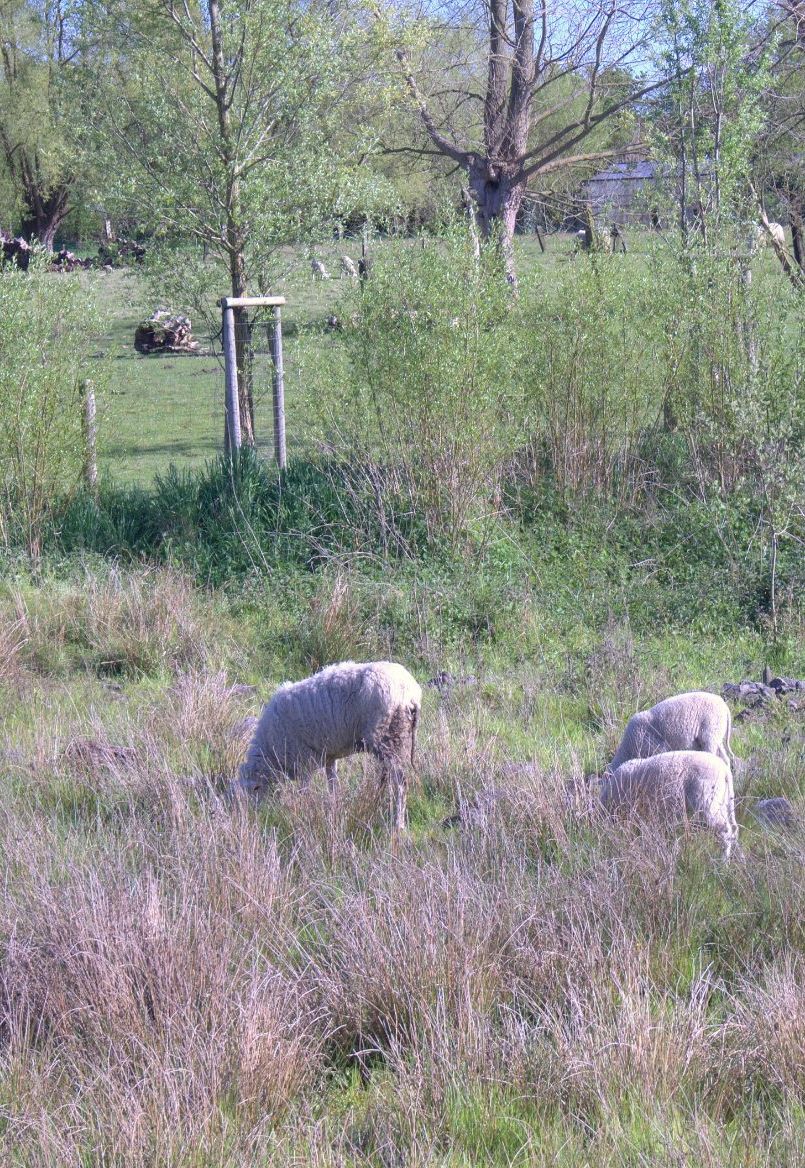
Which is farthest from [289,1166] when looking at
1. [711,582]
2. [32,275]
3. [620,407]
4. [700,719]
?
[32,275]

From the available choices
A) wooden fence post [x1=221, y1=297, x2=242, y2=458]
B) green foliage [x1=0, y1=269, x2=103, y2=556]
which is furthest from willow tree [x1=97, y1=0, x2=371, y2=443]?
green foliage [x1=0, y1=269, x2=103, y2=556]

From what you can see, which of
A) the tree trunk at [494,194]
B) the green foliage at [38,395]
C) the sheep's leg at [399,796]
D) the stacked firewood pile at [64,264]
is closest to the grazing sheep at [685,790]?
the sheep's leg at [399,796]

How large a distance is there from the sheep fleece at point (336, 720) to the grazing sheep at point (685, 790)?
118 cm

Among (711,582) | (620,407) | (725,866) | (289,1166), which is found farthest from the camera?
(620,407)

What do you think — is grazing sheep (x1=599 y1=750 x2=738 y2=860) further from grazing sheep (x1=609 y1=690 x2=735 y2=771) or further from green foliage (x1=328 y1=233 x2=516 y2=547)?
green foliage (x1=328 y1=233 x2=516 y2=547)

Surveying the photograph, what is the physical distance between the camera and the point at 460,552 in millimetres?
10867

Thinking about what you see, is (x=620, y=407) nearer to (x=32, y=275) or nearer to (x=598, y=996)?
(x=32, y=275)

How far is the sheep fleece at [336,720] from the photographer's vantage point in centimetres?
589

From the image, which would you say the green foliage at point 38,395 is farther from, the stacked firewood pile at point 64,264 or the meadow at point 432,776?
the stacked firewood pile at point 64,264

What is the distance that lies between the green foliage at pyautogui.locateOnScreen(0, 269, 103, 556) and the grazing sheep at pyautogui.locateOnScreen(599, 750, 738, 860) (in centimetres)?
788

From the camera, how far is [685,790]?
5.14 m

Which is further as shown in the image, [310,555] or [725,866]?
[310,555]

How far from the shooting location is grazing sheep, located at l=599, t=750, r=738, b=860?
5.08 metres

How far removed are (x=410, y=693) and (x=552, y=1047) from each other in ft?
8.22
